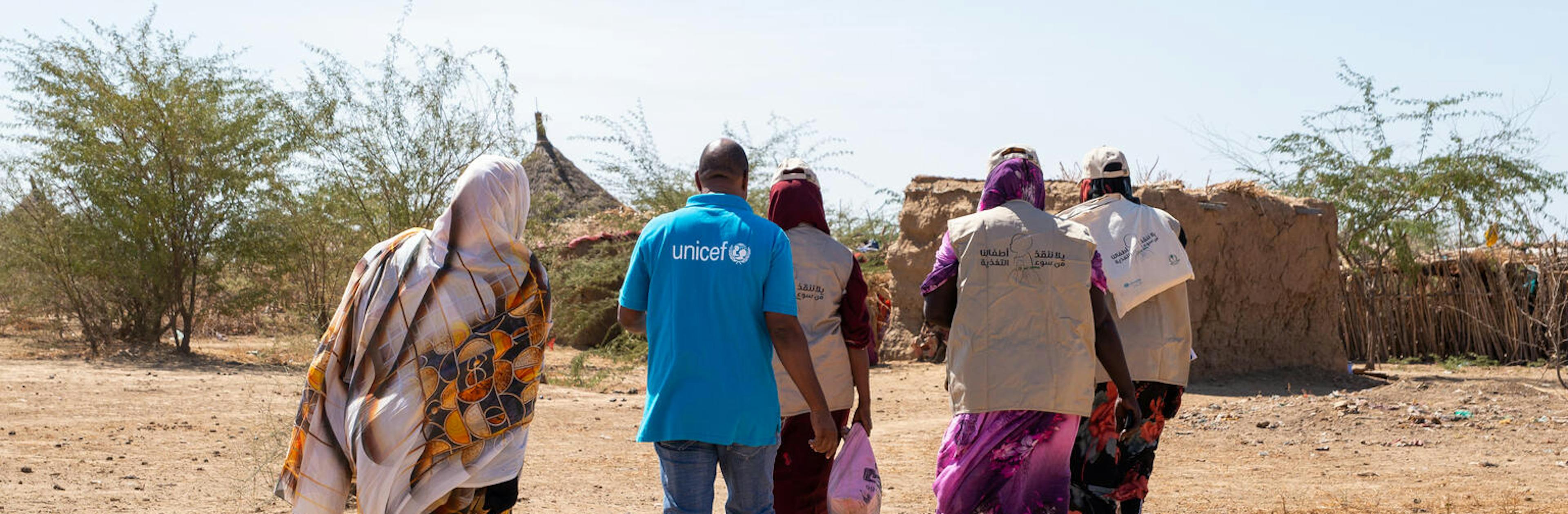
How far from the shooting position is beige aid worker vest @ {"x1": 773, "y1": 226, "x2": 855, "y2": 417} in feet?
13.7

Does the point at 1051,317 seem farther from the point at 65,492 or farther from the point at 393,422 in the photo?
the point at 65,492

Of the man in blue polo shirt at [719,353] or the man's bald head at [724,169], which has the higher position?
the man's bald head at [724,169]

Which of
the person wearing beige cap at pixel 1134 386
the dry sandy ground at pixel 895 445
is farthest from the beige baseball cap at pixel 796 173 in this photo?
the dry sandy ground at pixel 895 445

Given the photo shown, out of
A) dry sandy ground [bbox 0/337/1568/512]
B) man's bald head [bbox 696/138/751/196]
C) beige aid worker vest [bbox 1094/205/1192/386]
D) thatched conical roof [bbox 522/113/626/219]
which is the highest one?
thatched conical roof [bbox 522/113/626/219]

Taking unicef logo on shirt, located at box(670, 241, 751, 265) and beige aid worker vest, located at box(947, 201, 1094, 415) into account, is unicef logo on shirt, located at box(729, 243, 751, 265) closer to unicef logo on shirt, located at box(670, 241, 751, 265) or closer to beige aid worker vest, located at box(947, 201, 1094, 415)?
unicef logo on shirt, located at box(670, 241, 751, 265)

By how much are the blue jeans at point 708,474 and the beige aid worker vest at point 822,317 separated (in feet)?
2.68

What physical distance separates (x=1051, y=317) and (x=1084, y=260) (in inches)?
8.0

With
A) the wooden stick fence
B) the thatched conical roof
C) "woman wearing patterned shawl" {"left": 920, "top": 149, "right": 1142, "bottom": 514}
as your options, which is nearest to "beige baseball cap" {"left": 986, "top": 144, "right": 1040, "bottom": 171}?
"woman wearing patterned shawl" {"left": 920, "top": 149, "right": 1142, "bottom": 514}

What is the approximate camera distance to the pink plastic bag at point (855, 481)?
4.12 m

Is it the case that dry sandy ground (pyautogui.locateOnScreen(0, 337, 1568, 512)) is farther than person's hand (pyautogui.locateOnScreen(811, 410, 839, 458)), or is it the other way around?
dry sandy ground (pyautogui.locateOnScreen(0, 337, 1568, 512))

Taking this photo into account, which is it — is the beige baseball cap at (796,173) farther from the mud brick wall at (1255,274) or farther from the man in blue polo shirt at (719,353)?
the mud brick wall at (1255,274)

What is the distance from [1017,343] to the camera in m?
3.89

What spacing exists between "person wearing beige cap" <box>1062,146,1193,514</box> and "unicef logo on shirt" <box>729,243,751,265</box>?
5.51ft

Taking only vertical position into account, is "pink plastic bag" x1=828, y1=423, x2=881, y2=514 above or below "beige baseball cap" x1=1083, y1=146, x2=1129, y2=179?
below
